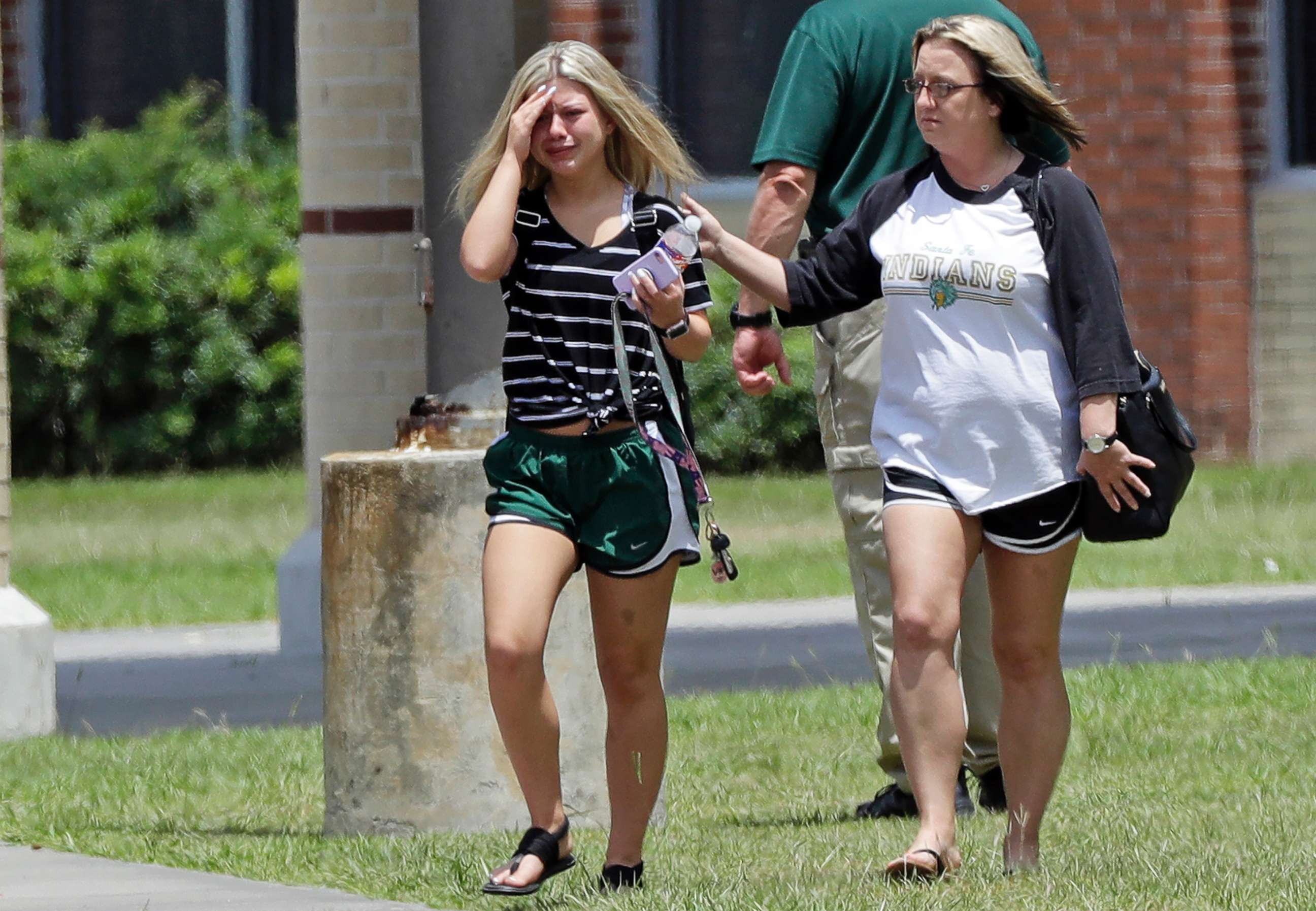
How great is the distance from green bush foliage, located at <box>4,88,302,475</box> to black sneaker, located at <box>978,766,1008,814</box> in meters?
11.4

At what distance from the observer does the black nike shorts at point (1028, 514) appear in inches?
183

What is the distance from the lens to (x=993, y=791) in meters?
5.84

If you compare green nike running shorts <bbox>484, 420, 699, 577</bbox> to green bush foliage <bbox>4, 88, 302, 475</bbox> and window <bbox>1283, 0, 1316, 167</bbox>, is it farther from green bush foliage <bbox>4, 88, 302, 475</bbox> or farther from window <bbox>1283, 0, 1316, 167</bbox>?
green bush foliage <bbox>4, 88, 302, 475</bbox>

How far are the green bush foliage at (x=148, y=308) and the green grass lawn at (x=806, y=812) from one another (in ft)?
31.4

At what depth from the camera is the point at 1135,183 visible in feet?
49.9

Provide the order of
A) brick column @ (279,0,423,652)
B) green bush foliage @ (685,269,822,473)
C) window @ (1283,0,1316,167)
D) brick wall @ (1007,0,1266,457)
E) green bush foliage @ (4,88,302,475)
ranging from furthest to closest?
1. green bush foliage @ (4,88,302,475)
2. window @ (1283,0,1316,167)
3. green bush foliage @ (685,269,822,473)
4. brick wall @ (1007,0,1266,457)
5. brick column @ (279,0,423,652)

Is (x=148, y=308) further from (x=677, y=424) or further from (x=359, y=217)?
(x=677, y=424)

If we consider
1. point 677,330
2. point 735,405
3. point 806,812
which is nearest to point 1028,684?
point 677,330

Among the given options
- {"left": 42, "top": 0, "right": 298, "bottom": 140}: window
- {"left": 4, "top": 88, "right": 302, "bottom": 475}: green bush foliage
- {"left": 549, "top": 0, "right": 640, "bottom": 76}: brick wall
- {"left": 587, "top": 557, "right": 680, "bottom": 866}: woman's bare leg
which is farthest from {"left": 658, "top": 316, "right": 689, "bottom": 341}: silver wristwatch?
{"left": 42, "top": 0, "right": 298, "bottom": 140}: window

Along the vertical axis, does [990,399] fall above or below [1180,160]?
below

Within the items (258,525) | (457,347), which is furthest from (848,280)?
(258,525)

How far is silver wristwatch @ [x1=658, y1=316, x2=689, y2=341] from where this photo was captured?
4594mm

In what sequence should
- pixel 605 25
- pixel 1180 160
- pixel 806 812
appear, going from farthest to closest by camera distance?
pixel 605 25 → pixel 1180 160 → pixel 806 812

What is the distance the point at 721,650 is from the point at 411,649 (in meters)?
3.68
